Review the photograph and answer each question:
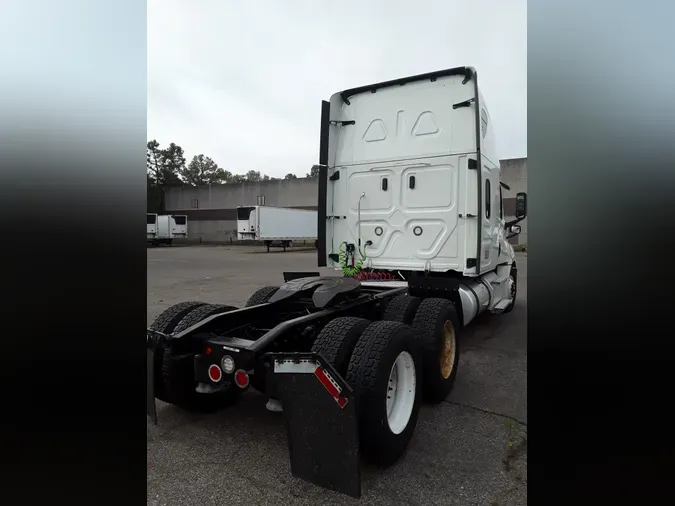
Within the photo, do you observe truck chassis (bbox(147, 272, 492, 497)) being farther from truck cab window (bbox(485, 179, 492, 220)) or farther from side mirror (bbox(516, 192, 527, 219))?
side mirror (bbox(516, 192, 527, 219))

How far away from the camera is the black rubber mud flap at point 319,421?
221 centimetres

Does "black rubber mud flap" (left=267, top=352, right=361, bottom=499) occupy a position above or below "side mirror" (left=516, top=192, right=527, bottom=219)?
below

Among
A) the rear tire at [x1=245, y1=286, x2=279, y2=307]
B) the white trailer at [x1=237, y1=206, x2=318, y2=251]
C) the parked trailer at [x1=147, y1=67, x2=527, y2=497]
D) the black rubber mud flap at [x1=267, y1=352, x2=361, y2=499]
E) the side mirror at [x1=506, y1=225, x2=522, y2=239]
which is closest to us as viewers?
the black rubber mud flap at [x1=267, y1=352, x2=361, y2=499]

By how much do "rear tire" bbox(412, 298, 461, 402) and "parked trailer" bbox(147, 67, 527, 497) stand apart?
0.01 m

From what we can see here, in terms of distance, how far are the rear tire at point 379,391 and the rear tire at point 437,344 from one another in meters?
0.66

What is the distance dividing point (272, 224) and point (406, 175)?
24575 millimetres

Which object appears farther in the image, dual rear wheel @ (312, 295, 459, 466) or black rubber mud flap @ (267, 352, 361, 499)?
dual rear wheel @ (312, 295, 459, 466)

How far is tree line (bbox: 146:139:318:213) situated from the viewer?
4656cm

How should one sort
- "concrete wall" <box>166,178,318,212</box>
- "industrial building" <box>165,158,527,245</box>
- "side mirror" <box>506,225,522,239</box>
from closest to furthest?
"side mirror" <box>506,225,522,239</box>, "concrete wall" <box>166,178,318,212</box>, "industrial building" <box>165,158,527,245</box>

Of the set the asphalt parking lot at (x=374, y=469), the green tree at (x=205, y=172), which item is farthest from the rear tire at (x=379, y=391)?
the green tree at (x=205, y=172)

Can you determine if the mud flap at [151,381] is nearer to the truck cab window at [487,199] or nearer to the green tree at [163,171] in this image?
the truck cab window at [487,199]

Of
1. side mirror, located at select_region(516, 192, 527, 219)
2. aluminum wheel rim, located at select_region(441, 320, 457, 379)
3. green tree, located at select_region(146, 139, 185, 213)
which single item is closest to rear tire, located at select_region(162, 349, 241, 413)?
aluminum wheel rim, located at select_region(441, 320, 457, 379)

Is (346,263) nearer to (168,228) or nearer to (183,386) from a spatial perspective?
(183,386)
